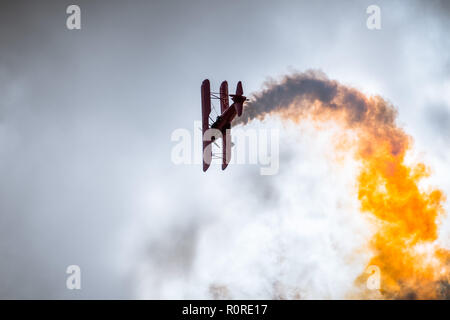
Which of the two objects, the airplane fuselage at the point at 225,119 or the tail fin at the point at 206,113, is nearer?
the airplane fuselage at the point at 225,119

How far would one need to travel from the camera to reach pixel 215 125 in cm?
5922

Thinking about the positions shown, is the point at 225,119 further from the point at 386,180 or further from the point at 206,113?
the point at 386,180

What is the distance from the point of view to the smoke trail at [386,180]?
6106cm

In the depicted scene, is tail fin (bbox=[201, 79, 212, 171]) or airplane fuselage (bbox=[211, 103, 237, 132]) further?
tail fin (bbox=[201, 79, 212, 171])

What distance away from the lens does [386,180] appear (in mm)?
62062

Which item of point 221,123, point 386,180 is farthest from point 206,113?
point 386,180

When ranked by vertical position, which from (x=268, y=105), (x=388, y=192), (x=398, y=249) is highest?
(x=268, y=105)

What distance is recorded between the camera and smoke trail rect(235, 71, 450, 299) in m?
61.1
